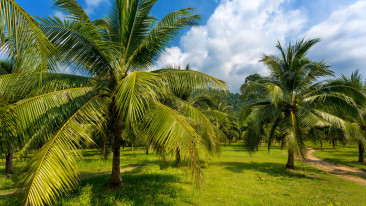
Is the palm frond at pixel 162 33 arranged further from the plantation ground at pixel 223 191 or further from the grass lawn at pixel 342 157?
the grass lawn at pixel 342 157

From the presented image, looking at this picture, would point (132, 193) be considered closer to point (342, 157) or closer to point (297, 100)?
point (297, 100)

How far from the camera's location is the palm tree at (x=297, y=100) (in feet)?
28.4

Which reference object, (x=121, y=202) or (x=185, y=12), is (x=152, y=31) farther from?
(x=121, y=202)

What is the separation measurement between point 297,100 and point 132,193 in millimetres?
10308

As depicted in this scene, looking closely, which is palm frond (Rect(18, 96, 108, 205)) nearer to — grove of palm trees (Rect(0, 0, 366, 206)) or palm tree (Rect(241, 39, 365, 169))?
grove of palm trees (Rect(0, 0, 366, 206))

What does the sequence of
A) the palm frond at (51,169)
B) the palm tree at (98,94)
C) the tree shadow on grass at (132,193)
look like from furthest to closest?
1. the tree shadow on grass at (132,193)
2. the palm tree at (98,94)
3. the palm frond at (51,169)

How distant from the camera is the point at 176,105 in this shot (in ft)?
21.7

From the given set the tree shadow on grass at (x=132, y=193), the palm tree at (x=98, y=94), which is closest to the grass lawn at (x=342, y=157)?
the tree shadow on grass at (x=132, y=193)

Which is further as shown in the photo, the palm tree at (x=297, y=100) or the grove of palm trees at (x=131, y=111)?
the palm tree at (x=297, y=100)

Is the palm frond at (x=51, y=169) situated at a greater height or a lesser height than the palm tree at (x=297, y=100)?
lesser

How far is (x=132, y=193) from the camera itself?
21.7 ft

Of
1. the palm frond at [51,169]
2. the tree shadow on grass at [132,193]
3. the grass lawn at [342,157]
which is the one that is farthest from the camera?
the grass lawn at [342,157]

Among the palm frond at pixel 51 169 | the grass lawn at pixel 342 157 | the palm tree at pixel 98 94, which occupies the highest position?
the palm tree at pixel 98 94

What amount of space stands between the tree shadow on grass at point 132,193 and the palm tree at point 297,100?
6.02 metres
